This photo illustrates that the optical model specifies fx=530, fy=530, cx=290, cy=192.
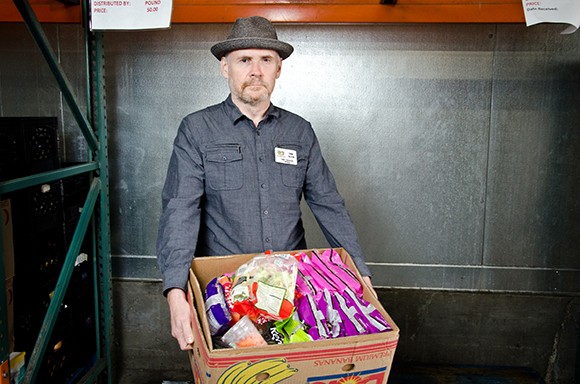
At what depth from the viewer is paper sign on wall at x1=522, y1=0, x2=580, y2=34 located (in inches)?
88.0

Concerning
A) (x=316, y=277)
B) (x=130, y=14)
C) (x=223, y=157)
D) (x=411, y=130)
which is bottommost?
(x=316, y=277)

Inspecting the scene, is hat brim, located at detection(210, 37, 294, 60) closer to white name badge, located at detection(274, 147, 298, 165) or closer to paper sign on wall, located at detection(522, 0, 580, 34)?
white name badge, located at detection(274, 147, 298, 165)

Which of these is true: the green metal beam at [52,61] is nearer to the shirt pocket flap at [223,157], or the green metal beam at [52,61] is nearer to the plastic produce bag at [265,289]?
the shirt pocket flap at [223,157]

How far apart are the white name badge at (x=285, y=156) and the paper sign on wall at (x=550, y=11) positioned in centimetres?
114

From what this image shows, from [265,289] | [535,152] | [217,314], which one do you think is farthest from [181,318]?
[535,152]

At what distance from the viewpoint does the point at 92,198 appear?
257 cm

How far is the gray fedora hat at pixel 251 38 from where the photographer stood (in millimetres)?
1938

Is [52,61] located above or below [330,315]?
above

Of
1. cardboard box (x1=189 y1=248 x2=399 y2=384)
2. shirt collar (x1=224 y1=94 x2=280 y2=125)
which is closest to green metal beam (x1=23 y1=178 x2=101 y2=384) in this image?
shirt collar (x1=224 y1=94 x2=280 y2=125)

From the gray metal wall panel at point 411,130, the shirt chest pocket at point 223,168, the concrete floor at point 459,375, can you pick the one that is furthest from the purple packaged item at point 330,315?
the gray metal wall panel at point 411,130

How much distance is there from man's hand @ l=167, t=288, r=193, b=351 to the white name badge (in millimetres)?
746

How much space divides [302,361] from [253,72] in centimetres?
114

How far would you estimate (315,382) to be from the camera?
4.08 feet

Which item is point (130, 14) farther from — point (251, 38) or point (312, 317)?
point (312, 317)
